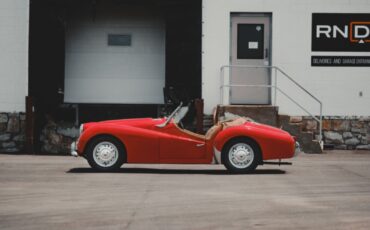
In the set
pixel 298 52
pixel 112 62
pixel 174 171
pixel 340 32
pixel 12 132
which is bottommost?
pixel 174 171

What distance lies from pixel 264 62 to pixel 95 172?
26.1 ft

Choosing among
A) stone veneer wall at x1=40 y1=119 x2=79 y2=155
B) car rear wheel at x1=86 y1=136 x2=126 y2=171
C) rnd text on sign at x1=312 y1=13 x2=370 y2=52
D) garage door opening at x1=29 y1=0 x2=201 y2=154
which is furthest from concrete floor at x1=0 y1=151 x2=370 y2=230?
garage door opening at x1=29 y1=0 x2=201 y2=154

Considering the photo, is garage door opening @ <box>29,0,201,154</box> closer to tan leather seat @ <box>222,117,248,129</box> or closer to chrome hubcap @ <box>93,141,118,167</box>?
tan leather seat @ <box>222,117,248,129</box>

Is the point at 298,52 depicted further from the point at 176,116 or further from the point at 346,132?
the point at 176,116

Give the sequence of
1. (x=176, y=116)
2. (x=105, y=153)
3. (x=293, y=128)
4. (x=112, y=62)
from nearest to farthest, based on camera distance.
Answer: (x=105, y=153) < (x=176, y=116) < (x=293, y=128) < (x=112, y=62)

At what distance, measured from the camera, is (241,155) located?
1232 centimetres

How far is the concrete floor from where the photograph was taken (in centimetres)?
705

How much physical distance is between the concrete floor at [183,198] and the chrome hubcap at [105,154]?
0.28m

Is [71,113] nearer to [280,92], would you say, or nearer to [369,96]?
[280,92]

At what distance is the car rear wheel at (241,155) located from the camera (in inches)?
481

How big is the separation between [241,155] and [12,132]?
8.23 m

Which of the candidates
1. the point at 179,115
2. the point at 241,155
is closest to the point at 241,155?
the point at 241,155

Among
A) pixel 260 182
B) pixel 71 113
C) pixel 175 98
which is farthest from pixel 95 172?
pixel 71 113

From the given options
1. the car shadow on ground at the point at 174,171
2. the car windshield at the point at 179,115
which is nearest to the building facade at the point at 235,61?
the car shadow on ground at the point at 174,171
